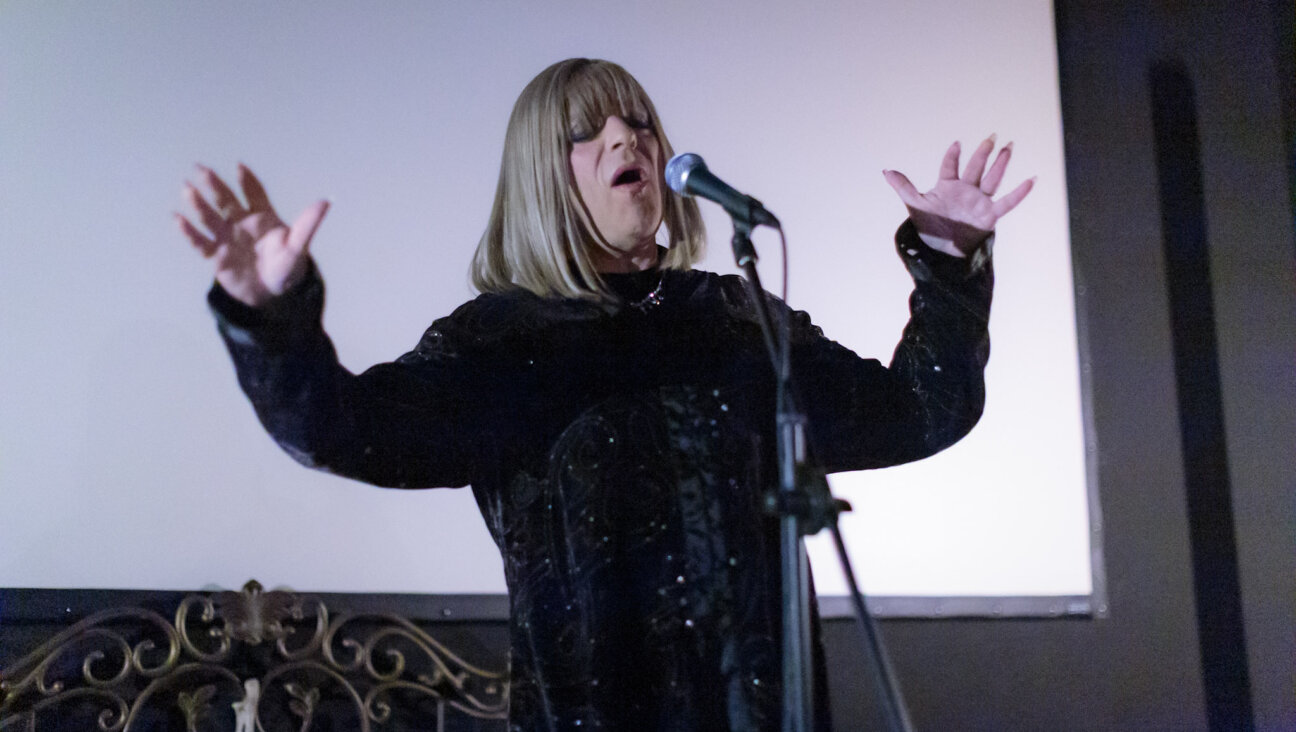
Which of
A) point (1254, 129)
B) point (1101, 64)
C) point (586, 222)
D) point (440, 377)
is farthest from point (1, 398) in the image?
point (1254, 129)

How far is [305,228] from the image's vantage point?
1.05 m

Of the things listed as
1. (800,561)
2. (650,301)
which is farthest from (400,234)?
(800,561)

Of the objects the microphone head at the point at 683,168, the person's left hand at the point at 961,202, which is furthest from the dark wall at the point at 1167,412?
the microphone head at the point at 683,168

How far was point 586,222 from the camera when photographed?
1.42 m

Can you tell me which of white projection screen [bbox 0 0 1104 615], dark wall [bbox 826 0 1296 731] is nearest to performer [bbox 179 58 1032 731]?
white projection screen [bbox 0 0 1104 615]

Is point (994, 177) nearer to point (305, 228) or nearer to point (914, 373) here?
point (914, 373)

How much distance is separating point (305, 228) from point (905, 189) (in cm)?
70

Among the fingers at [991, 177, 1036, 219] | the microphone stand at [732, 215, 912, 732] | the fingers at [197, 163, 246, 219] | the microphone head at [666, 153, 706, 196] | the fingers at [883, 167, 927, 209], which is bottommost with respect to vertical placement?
the microphone stand at [732, 215, 912, 732]

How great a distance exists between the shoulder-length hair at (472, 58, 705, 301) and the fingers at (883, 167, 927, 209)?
294 mm

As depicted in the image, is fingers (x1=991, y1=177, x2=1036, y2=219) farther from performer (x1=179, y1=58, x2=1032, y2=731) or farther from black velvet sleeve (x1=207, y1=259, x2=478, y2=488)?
black velvet sleeve (x1=207, y1=259, x2=478, y2=488)

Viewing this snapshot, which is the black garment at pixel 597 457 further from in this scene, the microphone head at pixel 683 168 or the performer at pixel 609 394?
the microphone head at pixel 683 168

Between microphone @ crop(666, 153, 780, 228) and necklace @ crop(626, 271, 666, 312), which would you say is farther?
necklace @ crop(626, 271, 666, 312)

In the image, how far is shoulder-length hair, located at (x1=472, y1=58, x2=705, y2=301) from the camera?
1.40 m

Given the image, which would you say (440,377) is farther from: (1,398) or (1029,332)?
(1029,332)
